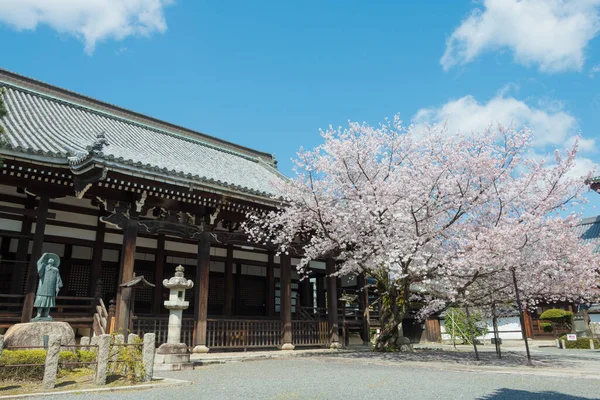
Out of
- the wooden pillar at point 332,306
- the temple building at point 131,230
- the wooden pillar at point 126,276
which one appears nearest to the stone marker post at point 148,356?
the wooden pillar at point 126,276

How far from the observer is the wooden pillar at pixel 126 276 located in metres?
10.9

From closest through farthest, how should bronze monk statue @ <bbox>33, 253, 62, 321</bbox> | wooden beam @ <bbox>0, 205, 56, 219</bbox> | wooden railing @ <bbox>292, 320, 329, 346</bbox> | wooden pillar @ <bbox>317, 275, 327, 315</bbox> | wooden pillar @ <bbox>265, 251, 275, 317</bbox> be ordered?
bronze monk statue @ <bbox>33, 253, 62, 321</bbox> → wooden beam @ <bbox>0, 205, 56, 219</bbox> → wooden railing @ <bbox>292, 320, 329, 346</bbox> → wooden pillar @ <bbox>265, 251, 275, 317</bbox> → wooden pillar @ <bbox>317, 275, 327, 315</bbox>

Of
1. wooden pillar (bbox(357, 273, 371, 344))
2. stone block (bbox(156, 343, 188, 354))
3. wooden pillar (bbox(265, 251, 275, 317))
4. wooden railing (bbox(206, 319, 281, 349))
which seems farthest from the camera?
wooden pillar (bbox(357, 273, 371, 344))

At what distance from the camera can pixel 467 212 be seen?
12.6 m

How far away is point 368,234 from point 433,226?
1931 mm

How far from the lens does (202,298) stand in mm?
12383

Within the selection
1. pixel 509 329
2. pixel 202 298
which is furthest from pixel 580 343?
pixel 202 298

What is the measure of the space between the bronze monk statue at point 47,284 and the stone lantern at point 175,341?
236 cm

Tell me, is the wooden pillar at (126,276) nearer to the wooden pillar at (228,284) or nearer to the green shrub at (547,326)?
the wooden pillar at (228,284)

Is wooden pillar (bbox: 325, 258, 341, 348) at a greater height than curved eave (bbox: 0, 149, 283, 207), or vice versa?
curved eave (bbox: 0, 149, 283, 207)

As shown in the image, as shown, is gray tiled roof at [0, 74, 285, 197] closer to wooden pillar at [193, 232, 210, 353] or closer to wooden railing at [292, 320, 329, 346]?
wooden pillar at [193, 232, 210, 353]

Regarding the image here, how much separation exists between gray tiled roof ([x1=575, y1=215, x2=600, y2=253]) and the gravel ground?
26600 millimetres

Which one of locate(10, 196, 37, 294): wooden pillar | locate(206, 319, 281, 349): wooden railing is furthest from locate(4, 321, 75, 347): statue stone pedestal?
locate(206, 319, 281, 349): wooden railing

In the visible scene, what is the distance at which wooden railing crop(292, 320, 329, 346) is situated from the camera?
48.1 ft
